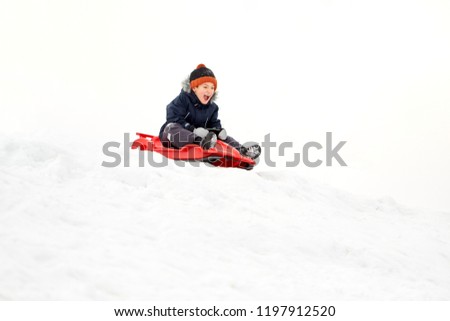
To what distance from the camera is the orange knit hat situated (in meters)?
5.70

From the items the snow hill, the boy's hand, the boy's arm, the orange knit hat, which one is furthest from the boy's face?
the snow hill

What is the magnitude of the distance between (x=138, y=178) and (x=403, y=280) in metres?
2.34

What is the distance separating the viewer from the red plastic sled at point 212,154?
5.23m

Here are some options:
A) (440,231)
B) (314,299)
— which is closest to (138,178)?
(314,299)

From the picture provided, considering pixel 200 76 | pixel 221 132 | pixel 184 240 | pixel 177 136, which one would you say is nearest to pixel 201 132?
pixel 177 136

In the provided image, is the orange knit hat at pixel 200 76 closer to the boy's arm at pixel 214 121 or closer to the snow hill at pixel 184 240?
the boy's arm at pixel 214 121

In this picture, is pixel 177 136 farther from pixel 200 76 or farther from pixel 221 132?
pixel 200 76

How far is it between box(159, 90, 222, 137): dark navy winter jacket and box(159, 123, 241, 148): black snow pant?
0.44 feet

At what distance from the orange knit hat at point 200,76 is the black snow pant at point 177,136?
629mm

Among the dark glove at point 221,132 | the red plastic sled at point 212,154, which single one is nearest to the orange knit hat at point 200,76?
the dark glove at point 221,132

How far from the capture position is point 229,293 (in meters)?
2.33

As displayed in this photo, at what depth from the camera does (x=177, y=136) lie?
5.40 metres

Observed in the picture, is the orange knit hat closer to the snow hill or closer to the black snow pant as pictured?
the black snow pant

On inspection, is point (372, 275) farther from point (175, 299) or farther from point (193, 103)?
point (193, 103)
